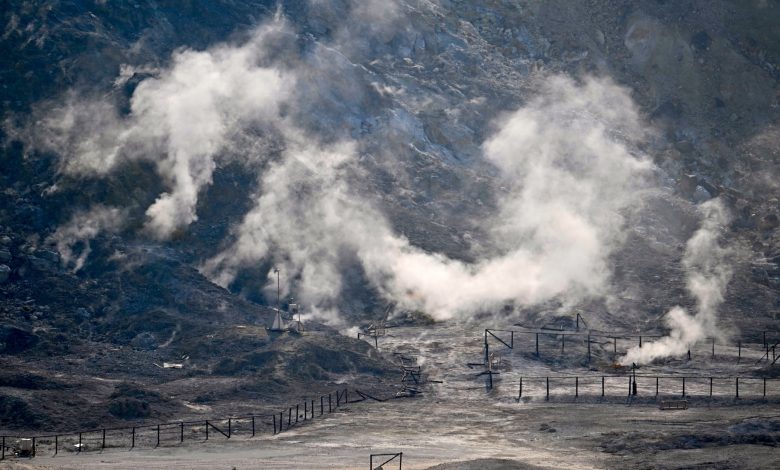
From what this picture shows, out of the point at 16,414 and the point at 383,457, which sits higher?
the point at 16,414

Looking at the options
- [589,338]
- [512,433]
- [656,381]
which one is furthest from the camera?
[589,338]

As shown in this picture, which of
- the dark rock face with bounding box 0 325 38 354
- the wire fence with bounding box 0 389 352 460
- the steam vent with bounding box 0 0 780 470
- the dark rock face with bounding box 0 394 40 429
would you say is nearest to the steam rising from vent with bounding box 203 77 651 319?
the steam vent with bounding box 0 0 780 470

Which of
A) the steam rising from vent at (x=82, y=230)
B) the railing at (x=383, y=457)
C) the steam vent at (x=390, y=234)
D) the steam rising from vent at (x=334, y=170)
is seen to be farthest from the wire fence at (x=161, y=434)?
the steam rising from vent at (x=82, y=230)

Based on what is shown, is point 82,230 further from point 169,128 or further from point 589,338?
point 589,338

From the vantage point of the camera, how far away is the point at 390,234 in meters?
84.6

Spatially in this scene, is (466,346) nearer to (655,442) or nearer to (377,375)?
(377,375)

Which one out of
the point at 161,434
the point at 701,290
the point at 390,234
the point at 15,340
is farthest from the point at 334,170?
the point at 161,434

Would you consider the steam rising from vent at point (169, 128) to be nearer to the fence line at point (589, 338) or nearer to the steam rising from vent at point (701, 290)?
the fence line at point (589, 338)

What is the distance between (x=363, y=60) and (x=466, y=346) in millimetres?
36098

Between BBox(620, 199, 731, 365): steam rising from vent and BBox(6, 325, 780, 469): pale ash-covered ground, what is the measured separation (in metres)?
1.89

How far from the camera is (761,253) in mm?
89250

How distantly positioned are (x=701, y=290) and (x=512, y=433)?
2827 cm

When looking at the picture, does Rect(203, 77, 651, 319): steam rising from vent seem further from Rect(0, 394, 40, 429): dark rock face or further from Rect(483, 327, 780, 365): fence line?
Rect(0, 394, 40, 429): dark rock face

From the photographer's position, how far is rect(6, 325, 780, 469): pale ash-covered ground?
169ft
